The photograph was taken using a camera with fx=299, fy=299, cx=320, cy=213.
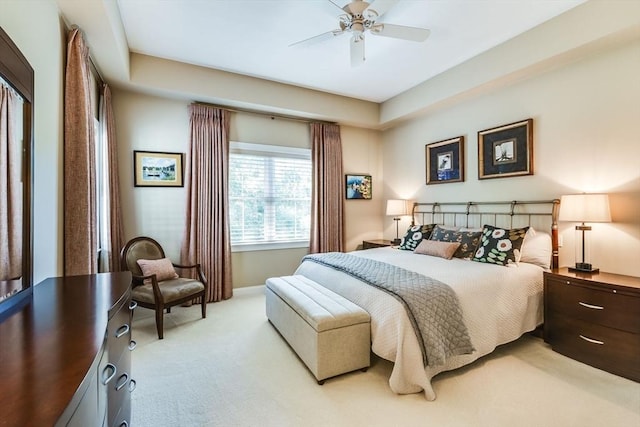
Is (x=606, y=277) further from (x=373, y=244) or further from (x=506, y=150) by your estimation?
(x=373, y=244)

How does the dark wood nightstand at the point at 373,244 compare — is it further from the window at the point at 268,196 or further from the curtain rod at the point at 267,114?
the curtain rod at the point at 267,114

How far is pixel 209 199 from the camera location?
411cm

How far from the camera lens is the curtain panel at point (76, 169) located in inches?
90.2

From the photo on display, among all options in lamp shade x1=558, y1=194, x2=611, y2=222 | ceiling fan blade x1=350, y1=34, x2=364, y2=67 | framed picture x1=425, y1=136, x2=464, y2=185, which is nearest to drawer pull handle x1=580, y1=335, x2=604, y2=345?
lamp shade x1=558, y1=194, x2=611, y2=222

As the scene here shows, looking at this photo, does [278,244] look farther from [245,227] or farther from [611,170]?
[611,170]

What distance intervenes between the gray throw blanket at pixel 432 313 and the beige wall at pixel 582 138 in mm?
1780

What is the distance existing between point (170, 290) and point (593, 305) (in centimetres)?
394

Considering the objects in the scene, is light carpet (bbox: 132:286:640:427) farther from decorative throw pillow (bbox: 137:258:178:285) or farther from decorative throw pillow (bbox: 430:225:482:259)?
decorative throw pillow (bbox: 430:225:482:259)

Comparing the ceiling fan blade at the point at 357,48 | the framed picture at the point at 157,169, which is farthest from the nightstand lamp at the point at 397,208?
the framed picture at the point at 157,169

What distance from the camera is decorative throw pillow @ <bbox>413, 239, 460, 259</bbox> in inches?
137

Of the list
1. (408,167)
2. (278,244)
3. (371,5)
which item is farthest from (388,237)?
(371,5)

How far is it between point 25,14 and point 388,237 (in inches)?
201

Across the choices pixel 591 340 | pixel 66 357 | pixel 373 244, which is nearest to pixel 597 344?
pixel 591 340

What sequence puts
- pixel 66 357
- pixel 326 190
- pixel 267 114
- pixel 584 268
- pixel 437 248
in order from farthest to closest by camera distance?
1. pixel 326 190
2. pixel 267 114
3. pixel 437 248
4. pixel 584 268
5. pixel 66 357
